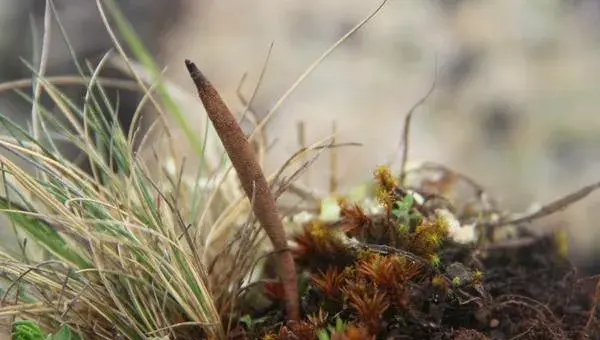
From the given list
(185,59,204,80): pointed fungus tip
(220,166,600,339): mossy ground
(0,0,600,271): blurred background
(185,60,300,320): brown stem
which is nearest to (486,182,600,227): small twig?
(220,166,600,339): mossy ground

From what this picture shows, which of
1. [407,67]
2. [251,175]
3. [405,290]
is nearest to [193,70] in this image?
[251,175]

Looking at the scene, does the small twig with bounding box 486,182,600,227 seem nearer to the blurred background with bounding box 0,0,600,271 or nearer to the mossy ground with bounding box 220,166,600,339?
the mossy ground with bounding box 220,166,600,339

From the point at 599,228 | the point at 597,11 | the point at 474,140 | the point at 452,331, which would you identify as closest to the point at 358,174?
the point at 474,140

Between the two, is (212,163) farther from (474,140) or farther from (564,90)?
(564,90)

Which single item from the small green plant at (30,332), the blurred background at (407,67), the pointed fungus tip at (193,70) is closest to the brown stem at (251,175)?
the pointed fungus tip at (193,70)

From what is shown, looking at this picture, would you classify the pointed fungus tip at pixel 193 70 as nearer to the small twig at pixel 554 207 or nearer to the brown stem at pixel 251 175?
the brown stem at pixel 251 175

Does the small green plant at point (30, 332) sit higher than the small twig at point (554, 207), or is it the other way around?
the small green plant at point (30, 332)
